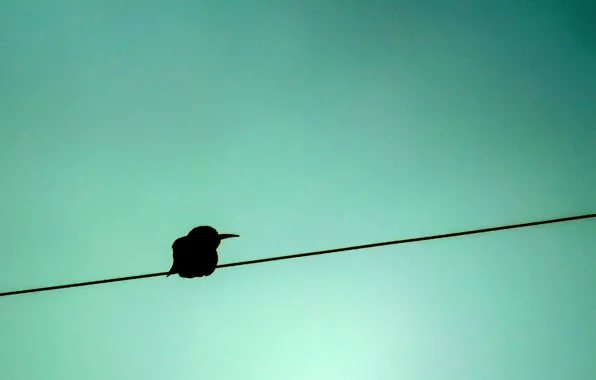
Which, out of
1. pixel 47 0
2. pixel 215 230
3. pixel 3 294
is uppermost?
pixel 47 0

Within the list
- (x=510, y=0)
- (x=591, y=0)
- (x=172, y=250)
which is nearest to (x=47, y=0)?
(x=172, y=250)

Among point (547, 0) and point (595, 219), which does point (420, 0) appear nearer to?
point (547, 0)

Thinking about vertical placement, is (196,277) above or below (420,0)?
below

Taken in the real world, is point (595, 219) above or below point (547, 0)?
below

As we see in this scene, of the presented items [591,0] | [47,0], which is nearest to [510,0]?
[591,0]

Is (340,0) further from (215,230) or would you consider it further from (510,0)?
Result: (215,230)

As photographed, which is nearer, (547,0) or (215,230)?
(215,230)
